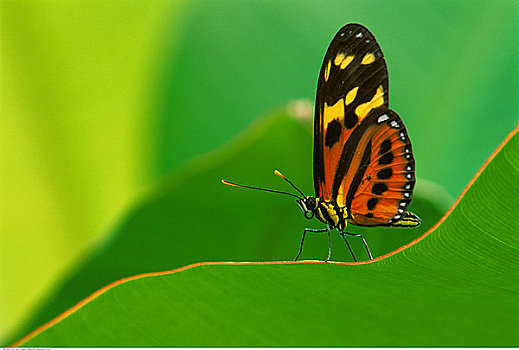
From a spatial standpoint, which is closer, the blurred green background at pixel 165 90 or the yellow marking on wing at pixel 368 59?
the yellow marking on wing at pixel 368 59

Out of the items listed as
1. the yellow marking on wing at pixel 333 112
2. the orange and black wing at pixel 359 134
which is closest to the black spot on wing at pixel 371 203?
the orange and black wing at pixel 359 134

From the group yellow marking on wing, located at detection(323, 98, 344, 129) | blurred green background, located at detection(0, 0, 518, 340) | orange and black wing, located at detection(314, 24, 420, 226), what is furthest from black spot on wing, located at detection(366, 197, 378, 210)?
blurred green background, located at detection(0, 0, 518, 340)

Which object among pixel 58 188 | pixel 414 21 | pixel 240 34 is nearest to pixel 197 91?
pixel 240 34

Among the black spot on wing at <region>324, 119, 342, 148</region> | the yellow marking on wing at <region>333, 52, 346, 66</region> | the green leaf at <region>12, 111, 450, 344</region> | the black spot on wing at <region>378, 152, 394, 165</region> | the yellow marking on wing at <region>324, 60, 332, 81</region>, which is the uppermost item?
the yellow marking on wing at <region>333, 52, 346, 66</region>

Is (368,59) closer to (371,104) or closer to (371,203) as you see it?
(371,104)

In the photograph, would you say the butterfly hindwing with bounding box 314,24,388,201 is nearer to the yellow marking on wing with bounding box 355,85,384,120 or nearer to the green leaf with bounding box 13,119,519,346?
the yellow marking on wing with bounding box 355,85,384,120

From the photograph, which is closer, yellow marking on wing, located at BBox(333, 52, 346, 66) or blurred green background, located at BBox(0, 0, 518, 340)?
yellow marking on wing, located at BBox(333, 52, 346, 66)

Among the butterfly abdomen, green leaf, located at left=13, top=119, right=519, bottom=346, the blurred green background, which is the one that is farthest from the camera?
the blurred green background

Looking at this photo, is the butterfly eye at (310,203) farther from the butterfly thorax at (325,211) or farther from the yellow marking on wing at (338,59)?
the yellow marking on wing at (338,59)
